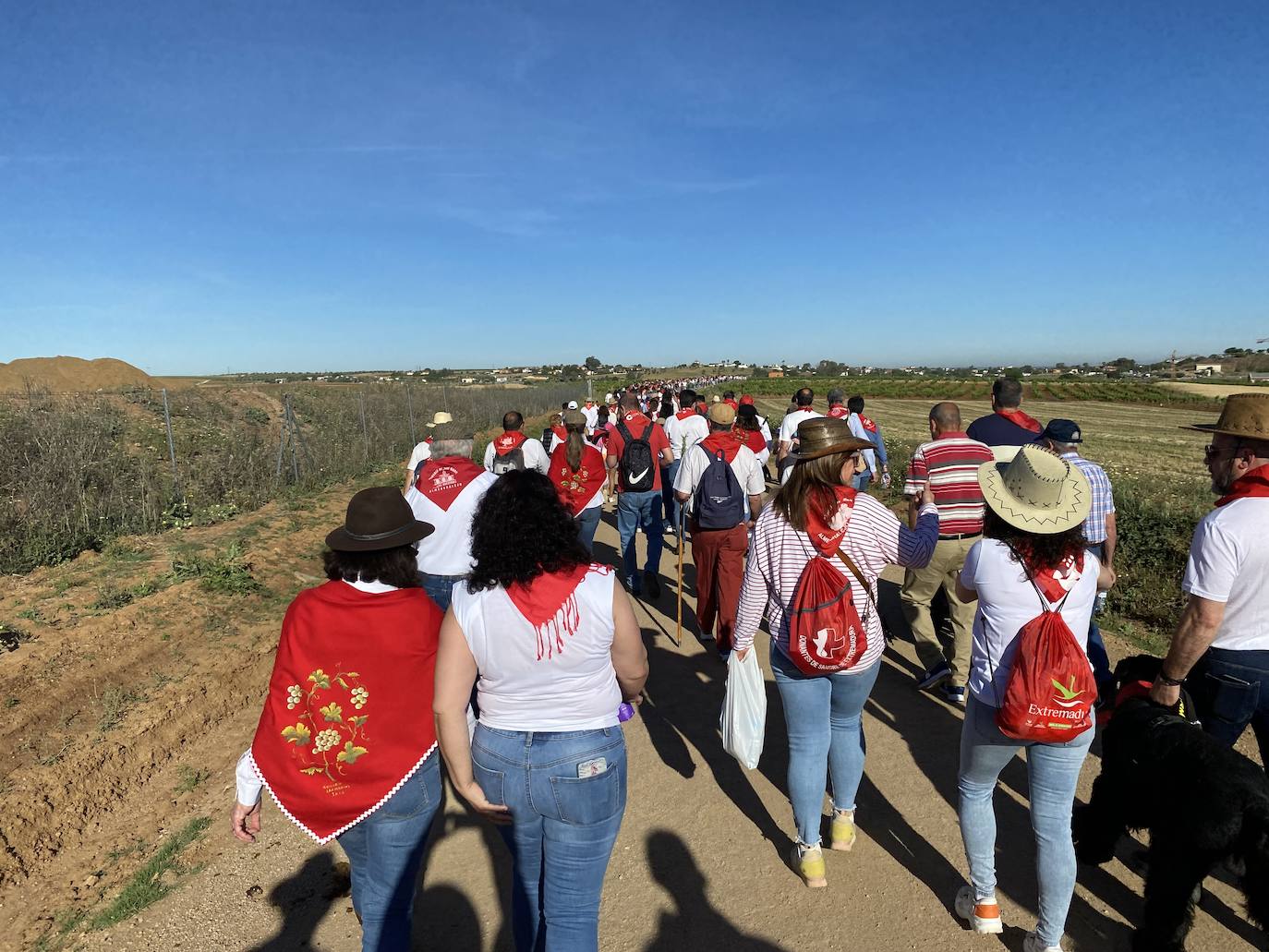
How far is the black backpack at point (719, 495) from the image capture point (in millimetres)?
4996

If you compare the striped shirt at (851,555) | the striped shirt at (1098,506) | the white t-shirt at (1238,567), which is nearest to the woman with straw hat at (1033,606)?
the striped shirt at (851,555)

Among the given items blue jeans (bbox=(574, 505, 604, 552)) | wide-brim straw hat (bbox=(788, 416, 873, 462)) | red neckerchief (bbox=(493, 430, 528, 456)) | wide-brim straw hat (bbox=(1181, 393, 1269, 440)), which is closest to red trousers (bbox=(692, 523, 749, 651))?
blue jeans (bbox=(574, 505, 604, 552))

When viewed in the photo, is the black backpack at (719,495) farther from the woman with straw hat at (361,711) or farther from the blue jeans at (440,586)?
the woman with straw hat at (361,711)

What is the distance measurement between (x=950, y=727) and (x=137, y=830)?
4708mm

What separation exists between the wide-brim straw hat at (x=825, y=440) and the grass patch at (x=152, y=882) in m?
3.42

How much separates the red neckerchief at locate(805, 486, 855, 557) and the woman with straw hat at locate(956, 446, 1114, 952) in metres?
0.46

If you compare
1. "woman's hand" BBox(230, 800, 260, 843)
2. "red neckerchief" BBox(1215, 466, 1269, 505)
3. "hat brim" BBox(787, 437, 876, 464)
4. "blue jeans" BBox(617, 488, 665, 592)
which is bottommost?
"blue jeans" BBox(617, 488, 665, 592)

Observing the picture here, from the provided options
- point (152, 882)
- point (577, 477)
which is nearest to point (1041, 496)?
point (152, 882)

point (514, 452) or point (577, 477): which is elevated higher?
point (514, 452)

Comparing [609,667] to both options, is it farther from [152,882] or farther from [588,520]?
[588,520]

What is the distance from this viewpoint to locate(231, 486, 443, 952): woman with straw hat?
196cm

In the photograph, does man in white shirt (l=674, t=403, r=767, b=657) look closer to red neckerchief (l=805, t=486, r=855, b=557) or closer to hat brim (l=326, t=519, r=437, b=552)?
red neckerchief (l=805, t=486, r=855, b=557)

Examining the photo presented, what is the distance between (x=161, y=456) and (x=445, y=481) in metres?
10.9

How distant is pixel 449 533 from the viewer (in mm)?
3879
